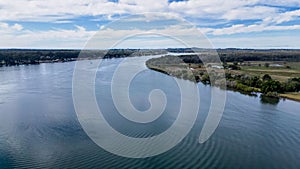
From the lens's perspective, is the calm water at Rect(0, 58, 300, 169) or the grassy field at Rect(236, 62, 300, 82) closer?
the calm water at Rect(0, 58, 300, 169)

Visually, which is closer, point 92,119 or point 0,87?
point 92,119

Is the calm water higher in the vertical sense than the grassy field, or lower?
lower

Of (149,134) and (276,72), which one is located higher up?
(276,72)

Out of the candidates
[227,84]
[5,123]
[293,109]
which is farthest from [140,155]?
[227,84]

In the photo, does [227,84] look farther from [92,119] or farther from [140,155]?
[140,155]

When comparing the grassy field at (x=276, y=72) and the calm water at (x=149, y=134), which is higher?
the grassy field at (x=276, y=72)

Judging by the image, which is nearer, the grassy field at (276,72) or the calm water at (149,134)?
the calm water at (149,134)

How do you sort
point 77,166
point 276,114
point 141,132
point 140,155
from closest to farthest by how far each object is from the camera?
point 77,166 < point 140,155 < point 141,132 < point 276,114

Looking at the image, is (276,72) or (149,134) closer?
(149,134)
